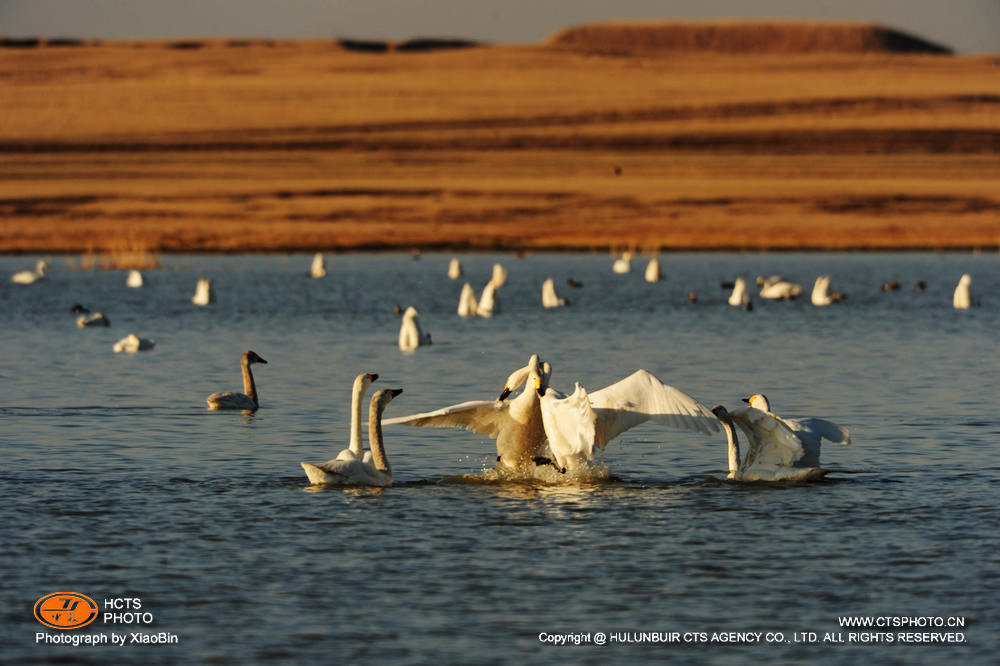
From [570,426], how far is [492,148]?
114110 mm

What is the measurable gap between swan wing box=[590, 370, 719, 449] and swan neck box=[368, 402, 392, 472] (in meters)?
2.05

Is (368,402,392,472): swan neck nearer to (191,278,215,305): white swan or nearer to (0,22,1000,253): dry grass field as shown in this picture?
(191,278,215,305): white swan

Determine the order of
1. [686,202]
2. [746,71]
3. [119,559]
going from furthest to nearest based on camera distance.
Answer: [746,71] → [686,202] → [119,559]

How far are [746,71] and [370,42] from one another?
35.5m

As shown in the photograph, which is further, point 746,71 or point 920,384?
point 746,71

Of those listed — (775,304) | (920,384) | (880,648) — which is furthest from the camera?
(775,304)

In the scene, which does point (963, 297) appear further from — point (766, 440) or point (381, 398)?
point (381, 398)

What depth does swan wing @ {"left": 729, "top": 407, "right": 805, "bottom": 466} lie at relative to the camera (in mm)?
14844

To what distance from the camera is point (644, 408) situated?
1508 centimetres

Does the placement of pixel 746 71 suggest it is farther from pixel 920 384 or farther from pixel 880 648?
pixel 880 648

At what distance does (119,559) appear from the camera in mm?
12148

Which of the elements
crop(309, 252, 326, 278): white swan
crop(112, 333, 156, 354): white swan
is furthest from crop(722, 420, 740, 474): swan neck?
crop(309, 252, 326, 278): white swan

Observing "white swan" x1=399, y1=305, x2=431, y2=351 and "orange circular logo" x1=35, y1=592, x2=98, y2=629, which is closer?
"orange circular logo" x1=35, y1=592, x2=98, y2=629

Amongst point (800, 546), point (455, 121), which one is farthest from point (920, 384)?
point (455, 121)
